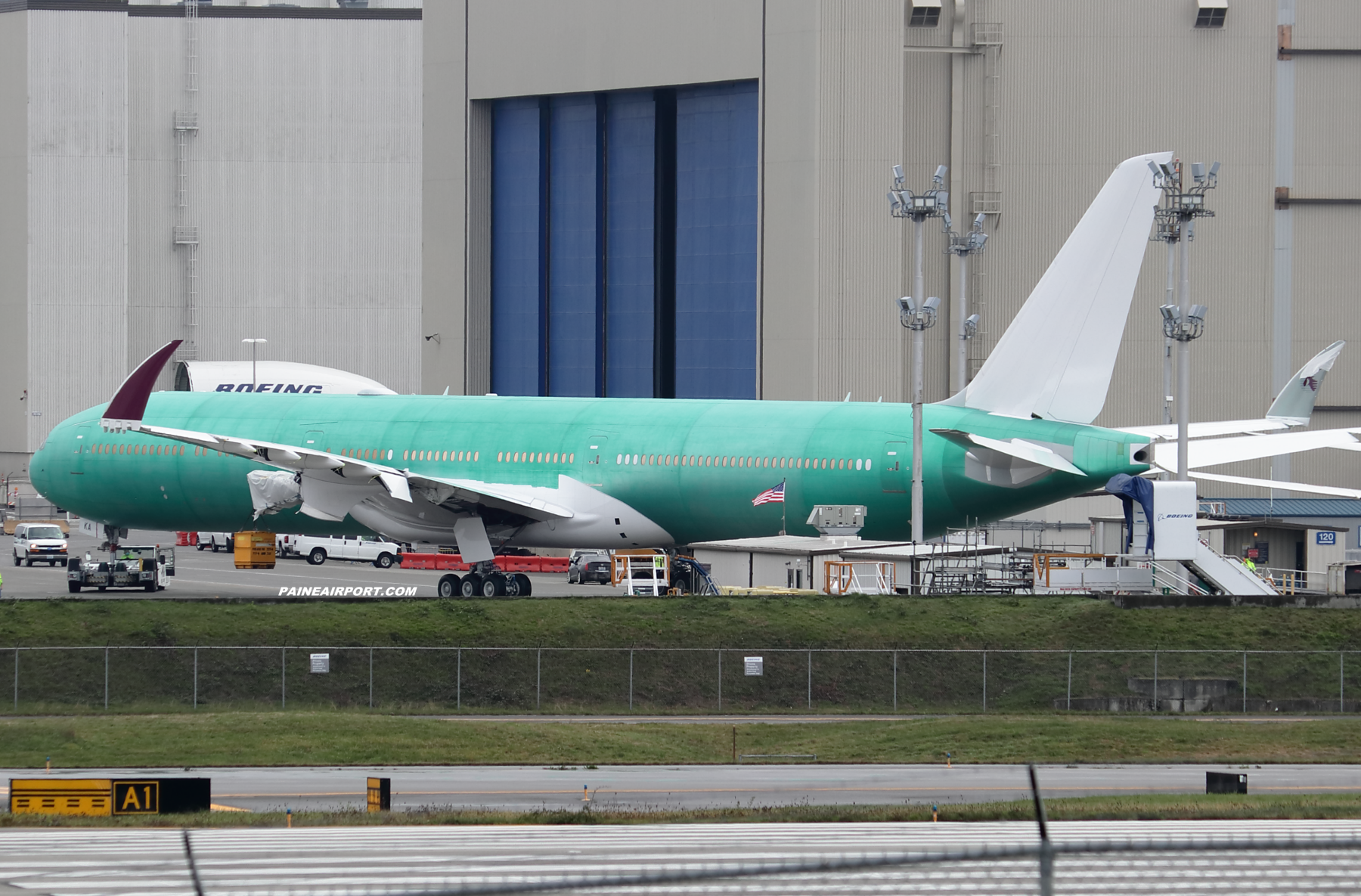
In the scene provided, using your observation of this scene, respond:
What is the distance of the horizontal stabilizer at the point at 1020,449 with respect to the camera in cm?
4238

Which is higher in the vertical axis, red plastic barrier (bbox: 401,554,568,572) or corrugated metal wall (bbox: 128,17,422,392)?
corrugated metal wall (bbox: 128,17,422,392)

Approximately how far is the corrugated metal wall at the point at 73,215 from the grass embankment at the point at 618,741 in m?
92.7

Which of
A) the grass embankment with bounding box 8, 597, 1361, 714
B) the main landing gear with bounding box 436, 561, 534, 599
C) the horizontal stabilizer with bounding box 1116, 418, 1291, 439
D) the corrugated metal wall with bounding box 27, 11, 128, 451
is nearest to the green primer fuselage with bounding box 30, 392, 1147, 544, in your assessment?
the main landing gear with bounding box 436, 561, 534, 599

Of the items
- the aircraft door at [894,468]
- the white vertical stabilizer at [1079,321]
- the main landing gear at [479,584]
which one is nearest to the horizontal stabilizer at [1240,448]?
the white vertical stabilizer at [1079,321]

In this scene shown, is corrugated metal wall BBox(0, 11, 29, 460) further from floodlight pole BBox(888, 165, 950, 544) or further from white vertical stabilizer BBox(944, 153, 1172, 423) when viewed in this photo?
white vertical stabilizer BBox(944, 153, 1172, 423)

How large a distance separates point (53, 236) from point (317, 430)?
261 ft

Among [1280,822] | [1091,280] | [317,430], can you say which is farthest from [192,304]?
[1280,822]

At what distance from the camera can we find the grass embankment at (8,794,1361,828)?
21203 millimetres

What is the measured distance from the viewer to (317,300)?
408 feet

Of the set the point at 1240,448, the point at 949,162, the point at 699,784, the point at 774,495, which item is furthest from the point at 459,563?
the point at 699,784

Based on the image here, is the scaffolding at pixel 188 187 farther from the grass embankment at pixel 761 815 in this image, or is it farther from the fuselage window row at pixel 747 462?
the grass embankment at pixel 761 815

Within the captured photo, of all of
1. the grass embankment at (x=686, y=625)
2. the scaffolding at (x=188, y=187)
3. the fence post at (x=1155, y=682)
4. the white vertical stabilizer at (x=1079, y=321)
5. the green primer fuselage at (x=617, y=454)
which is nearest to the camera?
the fence post at (x=1155, y=682)

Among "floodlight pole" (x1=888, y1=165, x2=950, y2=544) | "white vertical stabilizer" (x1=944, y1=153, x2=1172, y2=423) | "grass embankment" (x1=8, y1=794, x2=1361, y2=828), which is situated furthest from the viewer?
"white vertical stabilizer" (x1=944, y1=153, x2=1172, y2=423)

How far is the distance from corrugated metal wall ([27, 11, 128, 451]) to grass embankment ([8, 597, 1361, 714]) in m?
83.3
